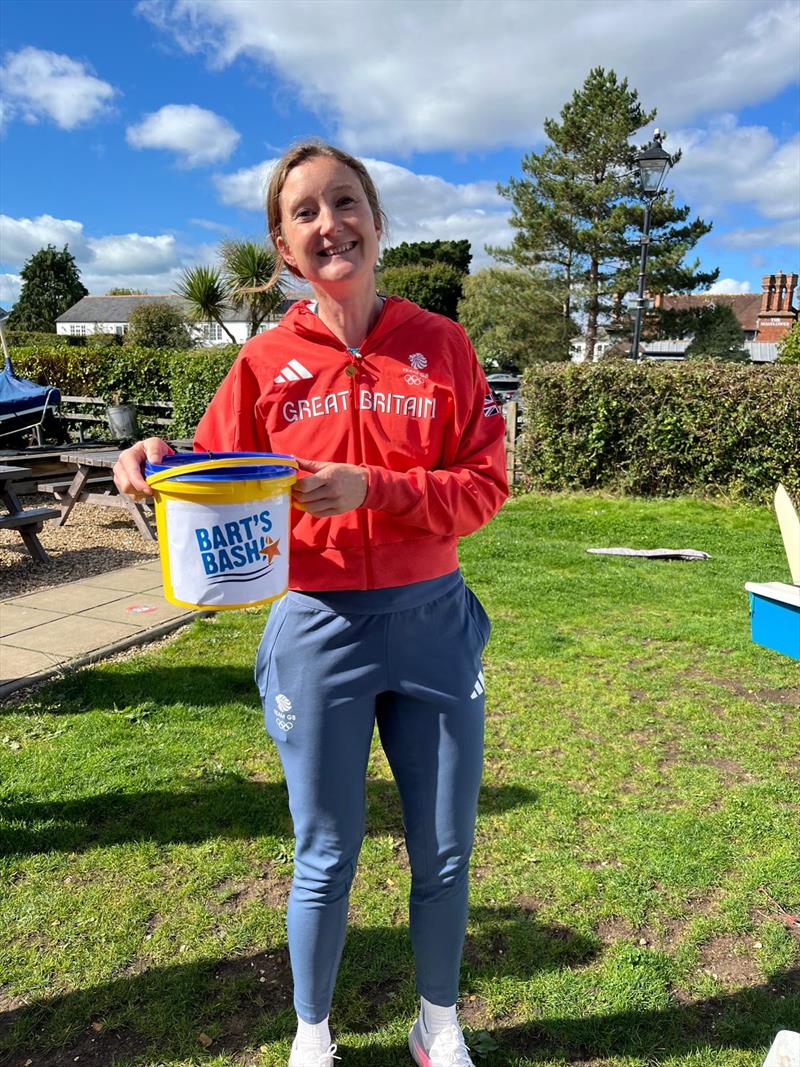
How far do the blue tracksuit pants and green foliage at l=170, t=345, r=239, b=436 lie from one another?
10618 millimetres

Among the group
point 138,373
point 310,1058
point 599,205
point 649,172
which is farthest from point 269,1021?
point 599,205

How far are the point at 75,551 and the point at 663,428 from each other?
7.30m

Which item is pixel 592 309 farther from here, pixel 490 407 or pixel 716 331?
pixel 490 407

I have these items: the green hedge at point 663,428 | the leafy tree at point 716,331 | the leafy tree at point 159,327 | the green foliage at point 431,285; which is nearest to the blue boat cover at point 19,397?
the green hedge at point 663,428

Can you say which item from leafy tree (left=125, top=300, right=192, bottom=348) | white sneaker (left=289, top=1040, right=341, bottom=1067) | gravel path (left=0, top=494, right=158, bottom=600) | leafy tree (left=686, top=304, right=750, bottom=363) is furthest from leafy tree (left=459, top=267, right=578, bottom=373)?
white sneaker (left=289, top=1040, right=341, bottom=1067)

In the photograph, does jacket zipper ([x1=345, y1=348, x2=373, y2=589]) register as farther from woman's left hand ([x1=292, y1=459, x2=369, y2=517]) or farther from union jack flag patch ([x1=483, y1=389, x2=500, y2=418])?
union jack flag patch ([x1=483, y1=389, x2=500, y2=418])

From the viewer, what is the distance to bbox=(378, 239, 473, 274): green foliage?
66500 mm

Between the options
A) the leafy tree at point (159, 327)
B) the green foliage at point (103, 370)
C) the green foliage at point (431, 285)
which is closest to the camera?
the green foliage at point (103, 370)

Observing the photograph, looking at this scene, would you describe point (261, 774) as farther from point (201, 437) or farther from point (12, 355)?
point (12, 355)

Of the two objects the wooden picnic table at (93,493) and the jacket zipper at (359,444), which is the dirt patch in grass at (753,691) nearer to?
the jacket zipper at (359,444)

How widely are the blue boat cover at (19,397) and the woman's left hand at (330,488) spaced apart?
11.3m

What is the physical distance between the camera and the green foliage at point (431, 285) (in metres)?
53.7

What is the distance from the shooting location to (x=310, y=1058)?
1.86 metres

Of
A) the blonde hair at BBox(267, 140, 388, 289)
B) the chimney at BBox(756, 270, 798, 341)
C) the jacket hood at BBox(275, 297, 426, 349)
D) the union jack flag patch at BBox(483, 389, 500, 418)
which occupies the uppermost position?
the chimney at BBox(756, 270, 798, 341)
